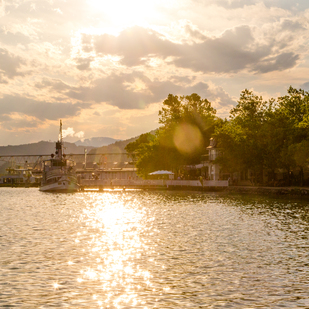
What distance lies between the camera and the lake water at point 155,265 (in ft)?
46.7

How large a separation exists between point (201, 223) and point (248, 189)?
1689 inches

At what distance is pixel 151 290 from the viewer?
50.0ft

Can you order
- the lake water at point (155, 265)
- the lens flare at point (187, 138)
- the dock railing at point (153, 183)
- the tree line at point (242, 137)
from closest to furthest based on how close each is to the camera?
1. the lake water at point (155, 265)
2. the tree line at point (242, 137)
3. the dock railing at point (153, 183)
4. the lens flare at point (187, 138)

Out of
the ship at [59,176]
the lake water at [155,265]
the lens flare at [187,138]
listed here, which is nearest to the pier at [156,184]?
the ship at [59,176]

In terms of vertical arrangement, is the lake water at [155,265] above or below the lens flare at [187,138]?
below

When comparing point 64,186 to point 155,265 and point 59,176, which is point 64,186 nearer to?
point 59,176

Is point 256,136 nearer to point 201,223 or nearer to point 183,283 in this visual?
point 201,223

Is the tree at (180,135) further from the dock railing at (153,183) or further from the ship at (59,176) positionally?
the ship at (59,176)

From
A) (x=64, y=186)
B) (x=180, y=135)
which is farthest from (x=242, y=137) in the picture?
(x=64, y=186)

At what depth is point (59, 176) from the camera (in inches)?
4254

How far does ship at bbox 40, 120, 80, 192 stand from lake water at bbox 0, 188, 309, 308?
237ft

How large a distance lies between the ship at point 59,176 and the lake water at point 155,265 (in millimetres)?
72261

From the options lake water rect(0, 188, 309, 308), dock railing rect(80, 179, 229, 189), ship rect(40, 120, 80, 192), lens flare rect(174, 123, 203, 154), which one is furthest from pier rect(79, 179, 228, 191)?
lake water rect(0, 188, 309, 308)

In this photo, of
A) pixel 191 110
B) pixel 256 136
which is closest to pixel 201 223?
pixel 256 136
